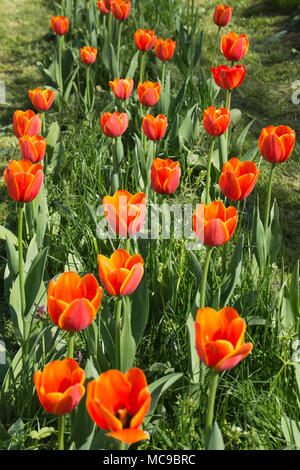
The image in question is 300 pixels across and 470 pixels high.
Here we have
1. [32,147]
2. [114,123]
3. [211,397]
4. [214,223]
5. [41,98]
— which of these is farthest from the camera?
[41,98]

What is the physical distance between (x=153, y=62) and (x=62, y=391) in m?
3.38

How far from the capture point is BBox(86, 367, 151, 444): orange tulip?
1.14 metres

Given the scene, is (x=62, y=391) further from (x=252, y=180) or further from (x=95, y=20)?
(x=95, y=20)

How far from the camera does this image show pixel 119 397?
1212 mm

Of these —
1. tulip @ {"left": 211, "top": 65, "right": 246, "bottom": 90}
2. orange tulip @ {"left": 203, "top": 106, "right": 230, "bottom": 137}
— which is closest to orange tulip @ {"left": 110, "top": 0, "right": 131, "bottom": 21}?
tulip @ {"left": 211, "top": 65, "right": 246, "bottom": 90}

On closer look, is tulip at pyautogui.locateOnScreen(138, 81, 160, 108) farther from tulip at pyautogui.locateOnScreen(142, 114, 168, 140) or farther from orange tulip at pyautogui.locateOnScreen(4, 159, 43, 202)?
orange tulip at pyautogui.locateOnScreen(4, 159, 43, 202)

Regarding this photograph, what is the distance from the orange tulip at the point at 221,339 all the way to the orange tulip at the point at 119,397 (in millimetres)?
138

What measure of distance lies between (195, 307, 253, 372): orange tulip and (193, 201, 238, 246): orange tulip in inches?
12.6

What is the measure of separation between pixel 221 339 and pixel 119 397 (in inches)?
9.9

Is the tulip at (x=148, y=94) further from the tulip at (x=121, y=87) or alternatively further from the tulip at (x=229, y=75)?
the tulip at (x=229, y=75)

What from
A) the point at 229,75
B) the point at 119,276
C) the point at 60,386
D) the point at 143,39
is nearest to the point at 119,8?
the point at 143,39

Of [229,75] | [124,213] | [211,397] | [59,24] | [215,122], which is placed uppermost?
[59,24]

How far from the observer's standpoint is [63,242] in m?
2.40

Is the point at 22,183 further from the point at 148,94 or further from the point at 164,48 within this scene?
the point at 164,48
